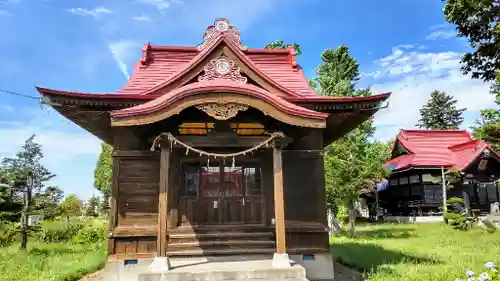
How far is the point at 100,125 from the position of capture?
9.51m

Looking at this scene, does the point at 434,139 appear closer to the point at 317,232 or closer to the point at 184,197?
the point at 317,232

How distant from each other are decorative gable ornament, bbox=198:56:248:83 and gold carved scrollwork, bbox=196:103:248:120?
1.47m

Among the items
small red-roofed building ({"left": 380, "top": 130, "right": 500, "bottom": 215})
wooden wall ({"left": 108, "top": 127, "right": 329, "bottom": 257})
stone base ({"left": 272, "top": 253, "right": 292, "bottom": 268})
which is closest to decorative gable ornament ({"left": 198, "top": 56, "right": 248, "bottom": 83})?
wooden wall ({"left": 108, "top": 127, "right": 329, "bottom": 257})

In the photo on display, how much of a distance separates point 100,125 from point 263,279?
5.85 meters

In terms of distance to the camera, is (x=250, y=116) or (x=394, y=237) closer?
(x=250, y=116)

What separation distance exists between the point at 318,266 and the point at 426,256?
4.58 m

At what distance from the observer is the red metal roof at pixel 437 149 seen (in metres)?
26.7

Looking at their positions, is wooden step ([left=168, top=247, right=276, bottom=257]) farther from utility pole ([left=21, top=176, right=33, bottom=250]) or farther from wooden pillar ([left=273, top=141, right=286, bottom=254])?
utility pole ([left=21, top=176, right=33, bottom=250])

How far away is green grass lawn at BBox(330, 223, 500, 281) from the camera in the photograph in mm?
8609

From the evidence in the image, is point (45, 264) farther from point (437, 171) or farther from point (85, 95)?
point (437, 171)

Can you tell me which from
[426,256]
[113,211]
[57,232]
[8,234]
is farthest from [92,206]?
[426,256]

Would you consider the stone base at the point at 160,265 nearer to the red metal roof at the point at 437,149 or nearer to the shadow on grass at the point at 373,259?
the shadow on grass at the point at 373,259

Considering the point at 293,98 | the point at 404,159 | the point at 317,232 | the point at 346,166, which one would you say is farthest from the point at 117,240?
the point at 404,159

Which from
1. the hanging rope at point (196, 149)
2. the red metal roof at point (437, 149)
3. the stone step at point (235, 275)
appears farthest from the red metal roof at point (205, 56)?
the red metal roof at point (437, 149)
